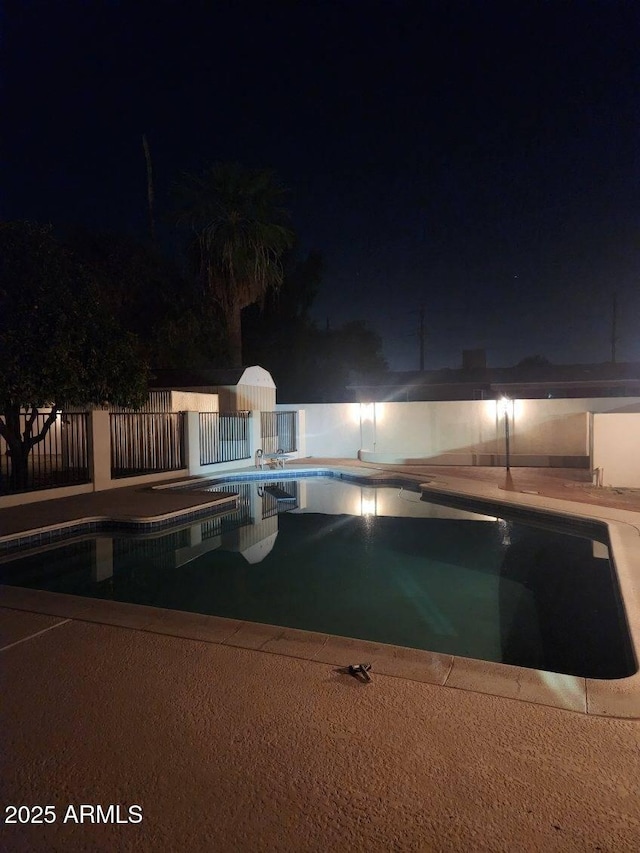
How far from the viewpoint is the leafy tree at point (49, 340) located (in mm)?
9383

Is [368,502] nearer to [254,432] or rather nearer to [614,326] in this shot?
[254,432]

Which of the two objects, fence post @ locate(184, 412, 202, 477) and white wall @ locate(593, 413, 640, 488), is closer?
white wall @ locate(593, 413, 640, 488)

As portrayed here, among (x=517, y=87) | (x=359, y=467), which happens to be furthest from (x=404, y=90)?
(x=359, y=467)

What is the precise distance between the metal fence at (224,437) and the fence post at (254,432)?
9cm

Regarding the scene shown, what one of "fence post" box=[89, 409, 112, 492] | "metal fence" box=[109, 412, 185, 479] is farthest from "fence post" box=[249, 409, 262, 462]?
"fence post" box=[89, 409, 112, 492]

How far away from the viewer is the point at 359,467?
15172mm

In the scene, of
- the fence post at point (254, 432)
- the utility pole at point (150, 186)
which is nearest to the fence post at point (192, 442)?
the fence post at point (254, 432)

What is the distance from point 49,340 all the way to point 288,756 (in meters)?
8.92

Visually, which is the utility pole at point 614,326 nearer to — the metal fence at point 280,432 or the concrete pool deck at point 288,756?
the metal fence at point 280,432

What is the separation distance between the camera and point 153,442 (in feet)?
46.7

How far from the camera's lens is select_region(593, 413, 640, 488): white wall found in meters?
11.6

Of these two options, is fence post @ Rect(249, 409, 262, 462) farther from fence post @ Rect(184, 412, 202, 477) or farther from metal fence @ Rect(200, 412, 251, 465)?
fence post @ Rect(184, 412, 202, 477)

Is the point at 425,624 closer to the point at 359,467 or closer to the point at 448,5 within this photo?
the point at 359,467

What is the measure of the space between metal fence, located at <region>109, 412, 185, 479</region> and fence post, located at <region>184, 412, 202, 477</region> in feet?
0.38
